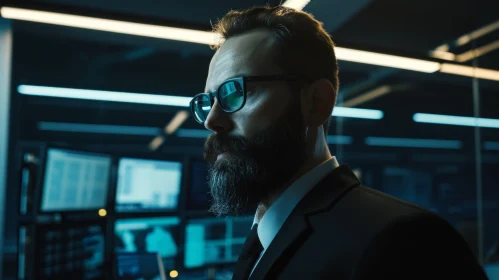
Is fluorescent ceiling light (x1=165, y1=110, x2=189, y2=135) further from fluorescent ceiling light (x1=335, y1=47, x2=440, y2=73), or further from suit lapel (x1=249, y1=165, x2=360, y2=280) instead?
suit lapel (x1=249, y1=165, x2=360, y2=280)

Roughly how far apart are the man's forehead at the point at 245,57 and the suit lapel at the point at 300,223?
0.83 feet

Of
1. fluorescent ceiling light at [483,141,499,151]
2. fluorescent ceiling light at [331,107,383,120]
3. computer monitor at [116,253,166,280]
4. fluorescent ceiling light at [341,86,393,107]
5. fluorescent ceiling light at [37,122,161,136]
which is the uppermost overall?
fluorescent ceiling light at [341,86,393,107]

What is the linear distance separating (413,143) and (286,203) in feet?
18.2

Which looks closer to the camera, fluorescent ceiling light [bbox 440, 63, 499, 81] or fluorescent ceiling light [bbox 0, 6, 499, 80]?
fluorescent ceiling light [bbox 0, 6, 499, 80]

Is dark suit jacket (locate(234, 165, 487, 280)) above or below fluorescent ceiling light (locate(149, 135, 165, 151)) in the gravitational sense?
below

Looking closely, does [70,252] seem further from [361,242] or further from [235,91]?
[361,242]

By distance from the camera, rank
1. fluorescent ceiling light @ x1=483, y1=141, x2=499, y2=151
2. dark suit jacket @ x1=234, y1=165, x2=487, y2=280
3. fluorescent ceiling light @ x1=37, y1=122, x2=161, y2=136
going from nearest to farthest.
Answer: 1. dark suit jacket @ x1=234, y1=165, x2=487, y2=280
2. fluorescent ceiling light @ x1=483, y1=141, x2=499, y2=151
3. fluorescent ceiling light @ x1=37, y1=122, x2=161, y2=136

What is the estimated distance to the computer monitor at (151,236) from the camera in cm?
210

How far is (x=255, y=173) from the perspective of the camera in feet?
2.53

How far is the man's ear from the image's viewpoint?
81cm

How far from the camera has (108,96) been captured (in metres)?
4.93

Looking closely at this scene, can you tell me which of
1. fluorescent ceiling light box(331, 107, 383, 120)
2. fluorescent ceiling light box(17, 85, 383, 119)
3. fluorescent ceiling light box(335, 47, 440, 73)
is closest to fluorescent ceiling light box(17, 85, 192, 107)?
fluorescent ceiling light box(17, 85, 383, 119)

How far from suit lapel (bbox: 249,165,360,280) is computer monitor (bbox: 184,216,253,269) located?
1.61 metres

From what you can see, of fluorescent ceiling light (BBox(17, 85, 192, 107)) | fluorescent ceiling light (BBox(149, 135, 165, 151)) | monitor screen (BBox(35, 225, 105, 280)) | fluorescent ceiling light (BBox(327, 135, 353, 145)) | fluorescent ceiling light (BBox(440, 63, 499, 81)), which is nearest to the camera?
monitor screen (BBox(35, 225, 105, 280))
